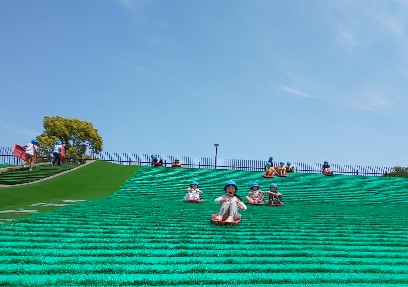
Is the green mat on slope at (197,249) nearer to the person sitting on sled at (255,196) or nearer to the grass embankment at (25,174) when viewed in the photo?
the person sitting on sled at (255,196)

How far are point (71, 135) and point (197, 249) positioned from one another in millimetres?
35914

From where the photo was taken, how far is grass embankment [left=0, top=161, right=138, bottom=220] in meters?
9.99

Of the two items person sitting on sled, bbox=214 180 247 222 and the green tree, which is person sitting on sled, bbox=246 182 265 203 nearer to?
person sitting on sled, bbox=214 180 247 222

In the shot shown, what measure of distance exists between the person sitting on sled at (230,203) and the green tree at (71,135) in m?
31.5

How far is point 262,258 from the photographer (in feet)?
16.7

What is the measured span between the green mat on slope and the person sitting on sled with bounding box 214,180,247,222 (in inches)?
10.4

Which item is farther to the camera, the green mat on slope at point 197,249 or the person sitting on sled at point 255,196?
the person sitting on sled at point 255,196

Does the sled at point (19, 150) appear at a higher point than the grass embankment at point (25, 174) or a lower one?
higher

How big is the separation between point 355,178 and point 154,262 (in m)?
19.4

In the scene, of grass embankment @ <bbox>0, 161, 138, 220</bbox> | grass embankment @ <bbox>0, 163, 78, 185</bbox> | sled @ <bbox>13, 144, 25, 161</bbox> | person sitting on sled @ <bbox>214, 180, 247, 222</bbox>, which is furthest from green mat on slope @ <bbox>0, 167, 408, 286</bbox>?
sled @ <bbox>13, 144, 25, 161</bbox>

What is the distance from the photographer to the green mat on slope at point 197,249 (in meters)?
4.16

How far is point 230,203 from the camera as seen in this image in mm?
7371

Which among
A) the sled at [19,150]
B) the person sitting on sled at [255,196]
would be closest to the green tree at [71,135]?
the sled at [19,150]

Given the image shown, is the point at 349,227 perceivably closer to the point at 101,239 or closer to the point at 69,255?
the point at 101,239
